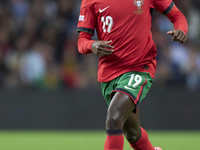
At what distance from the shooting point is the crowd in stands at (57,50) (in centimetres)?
962

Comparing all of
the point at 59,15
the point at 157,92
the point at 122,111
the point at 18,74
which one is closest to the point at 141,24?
the point at 122,111

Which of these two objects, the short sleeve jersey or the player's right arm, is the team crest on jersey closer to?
the short sleeve jersey

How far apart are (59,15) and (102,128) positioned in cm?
302

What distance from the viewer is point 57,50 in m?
10.3

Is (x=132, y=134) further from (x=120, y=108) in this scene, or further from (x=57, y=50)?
(x=57, y=50)

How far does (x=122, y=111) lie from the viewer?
412 centimetres

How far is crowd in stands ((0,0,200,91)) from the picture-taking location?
9.62 metres

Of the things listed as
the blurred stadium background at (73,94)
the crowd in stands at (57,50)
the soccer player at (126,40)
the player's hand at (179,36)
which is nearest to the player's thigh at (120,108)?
the soccer player at (126,40)

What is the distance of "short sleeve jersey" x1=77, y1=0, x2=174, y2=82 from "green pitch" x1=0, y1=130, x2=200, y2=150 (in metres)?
2.84

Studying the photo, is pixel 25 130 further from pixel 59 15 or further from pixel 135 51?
pixel 135 51

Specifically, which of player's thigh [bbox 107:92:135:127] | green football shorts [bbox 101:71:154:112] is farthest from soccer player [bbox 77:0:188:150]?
player's thigh [bbox 107:92:135:127]

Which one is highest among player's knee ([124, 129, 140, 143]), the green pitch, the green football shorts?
the green football shorts

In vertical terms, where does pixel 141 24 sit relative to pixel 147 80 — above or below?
above

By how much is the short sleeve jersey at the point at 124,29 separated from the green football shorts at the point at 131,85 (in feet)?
0.18
